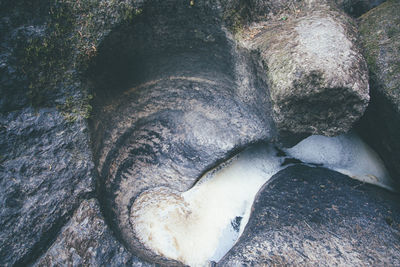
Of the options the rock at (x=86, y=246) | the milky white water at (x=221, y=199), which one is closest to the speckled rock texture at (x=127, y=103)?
the rock at (x=86, y=246)

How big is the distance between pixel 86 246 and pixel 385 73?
8.72 feet

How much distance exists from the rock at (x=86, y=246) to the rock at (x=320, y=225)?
0.81 meters

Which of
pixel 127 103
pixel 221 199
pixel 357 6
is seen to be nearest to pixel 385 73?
pixel 357 6

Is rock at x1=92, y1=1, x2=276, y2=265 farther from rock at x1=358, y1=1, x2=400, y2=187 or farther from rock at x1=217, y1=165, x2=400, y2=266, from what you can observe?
rock at x1=358, y1=1, x2=400, y2=187

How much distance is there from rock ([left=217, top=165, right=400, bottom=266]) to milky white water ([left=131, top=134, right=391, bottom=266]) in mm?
191

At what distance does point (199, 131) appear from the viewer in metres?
2.91

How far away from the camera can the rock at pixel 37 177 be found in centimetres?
177

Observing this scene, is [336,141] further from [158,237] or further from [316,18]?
[158,237]

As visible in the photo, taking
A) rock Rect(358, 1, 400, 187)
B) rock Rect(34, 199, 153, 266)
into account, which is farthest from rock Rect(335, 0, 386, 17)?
rock Rect(34, 199, 153, 266)

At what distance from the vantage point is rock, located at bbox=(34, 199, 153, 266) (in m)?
1.80

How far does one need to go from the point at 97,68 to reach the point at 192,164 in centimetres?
134

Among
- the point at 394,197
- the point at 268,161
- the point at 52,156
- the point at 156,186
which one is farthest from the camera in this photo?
the point at 268,161

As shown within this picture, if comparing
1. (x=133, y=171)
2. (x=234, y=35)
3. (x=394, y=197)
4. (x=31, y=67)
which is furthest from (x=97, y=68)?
(x=394, y=197)

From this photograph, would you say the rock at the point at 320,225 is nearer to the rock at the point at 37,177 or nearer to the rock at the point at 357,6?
the rock at the point at 37,177
